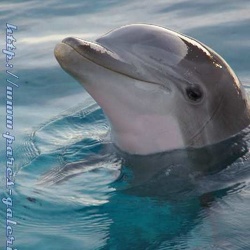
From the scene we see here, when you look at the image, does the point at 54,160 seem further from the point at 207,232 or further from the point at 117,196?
the point at 207,232

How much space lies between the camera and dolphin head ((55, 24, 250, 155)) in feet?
22.7

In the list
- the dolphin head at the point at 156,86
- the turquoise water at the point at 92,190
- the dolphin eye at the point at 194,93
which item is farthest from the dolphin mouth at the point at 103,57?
the turquoise water at the point at 92,190

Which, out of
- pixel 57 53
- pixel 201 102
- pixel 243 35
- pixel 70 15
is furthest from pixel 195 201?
pixel 70 15

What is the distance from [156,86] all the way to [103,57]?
55 cm

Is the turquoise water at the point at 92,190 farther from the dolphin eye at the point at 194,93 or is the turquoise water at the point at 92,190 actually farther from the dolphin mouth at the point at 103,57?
the dolphin mouth at the point at 103,57

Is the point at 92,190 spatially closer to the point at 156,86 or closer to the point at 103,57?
the point at 156,86

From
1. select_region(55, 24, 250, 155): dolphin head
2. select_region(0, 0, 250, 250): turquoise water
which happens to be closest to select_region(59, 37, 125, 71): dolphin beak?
select_region(55, 24, 250, 155): dolphin head

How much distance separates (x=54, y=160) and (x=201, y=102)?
1.64m

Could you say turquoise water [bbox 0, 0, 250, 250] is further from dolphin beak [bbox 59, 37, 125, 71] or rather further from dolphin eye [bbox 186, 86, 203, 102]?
dolphin beak [bbox 59, 37, 125, 71]

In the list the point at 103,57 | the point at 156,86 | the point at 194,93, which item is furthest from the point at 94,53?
the point at 194,93

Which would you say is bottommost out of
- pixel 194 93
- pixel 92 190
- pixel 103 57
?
pixel 92 190

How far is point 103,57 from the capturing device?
6.88 metres

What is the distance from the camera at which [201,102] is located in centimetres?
729

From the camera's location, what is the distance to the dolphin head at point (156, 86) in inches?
272
